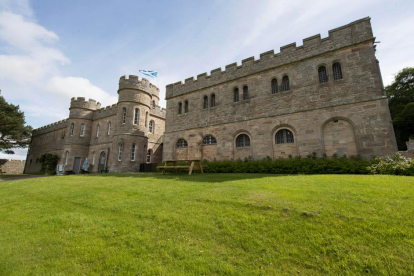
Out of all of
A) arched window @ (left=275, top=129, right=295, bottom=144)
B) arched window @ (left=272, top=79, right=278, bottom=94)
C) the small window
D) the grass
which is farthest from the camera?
the small window

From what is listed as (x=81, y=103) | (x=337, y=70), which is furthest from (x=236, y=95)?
(x=81, y=103)

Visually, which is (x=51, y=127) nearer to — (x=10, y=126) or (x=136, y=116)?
(x=10, y=126)

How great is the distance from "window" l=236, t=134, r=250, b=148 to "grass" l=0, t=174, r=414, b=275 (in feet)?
29.5

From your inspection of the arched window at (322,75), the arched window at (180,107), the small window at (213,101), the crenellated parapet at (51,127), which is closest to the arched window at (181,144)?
the arched window at (180,107)

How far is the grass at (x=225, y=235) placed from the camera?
9.63 ft

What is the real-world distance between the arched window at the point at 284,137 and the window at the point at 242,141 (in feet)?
7.20

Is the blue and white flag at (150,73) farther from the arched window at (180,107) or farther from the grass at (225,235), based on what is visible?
the grass at (225,235)

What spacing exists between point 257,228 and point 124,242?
8.80 ft

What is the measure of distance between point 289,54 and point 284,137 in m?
6.20

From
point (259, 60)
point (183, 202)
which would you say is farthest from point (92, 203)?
point (259, 60)

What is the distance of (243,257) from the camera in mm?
3135

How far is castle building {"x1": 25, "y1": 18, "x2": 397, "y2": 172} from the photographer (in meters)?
11.3

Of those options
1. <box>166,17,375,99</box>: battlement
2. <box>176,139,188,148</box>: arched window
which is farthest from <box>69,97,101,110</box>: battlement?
<box>176,139,188,148</box>: arched window

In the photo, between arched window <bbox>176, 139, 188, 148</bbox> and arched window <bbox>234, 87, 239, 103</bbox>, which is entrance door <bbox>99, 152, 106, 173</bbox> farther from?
arched window <bbox>234, 87, 239, 103</bbox>
